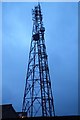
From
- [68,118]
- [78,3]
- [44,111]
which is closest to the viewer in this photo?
[68,118]

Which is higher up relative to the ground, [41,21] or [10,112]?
[41,21]

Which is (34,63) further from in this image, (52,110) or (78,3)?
(78,3)

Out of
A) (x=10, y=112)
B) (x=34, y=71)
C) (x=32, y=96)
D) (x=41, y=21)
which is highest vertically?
(x=41, y=21)

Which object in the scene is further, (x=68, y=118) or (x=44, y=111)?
(x=44, y=111)

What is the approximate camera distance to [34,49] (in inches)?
255

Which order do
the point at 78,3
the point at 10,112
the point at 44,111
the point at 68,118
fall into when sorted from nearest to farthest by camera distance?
1. the point at 68,118
2. the point at 78,3
3. the point at 44,111
4. the point at 10,112

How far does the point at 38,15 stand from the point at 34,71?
145 centimetres

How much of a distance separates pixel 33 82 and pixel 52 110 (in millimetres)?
854

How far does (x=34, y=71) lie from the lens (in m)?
6.37

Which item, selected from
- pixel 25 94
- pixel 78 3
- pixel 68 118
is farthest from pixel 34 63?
pixel 68 118

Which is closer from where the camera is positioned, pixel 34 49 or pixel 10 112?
pixel 34 49

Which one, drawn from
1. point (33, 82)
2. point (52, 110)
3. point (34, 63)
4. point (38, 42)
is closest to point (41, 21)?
point (38, 42)

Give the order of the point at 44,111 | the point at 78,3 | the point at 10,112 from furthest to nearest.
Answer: the point at 10,112 → the point at 44,111 → the point at 78,3

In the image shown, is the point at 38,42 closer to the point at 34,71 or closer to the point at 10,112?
the point at 34,71
